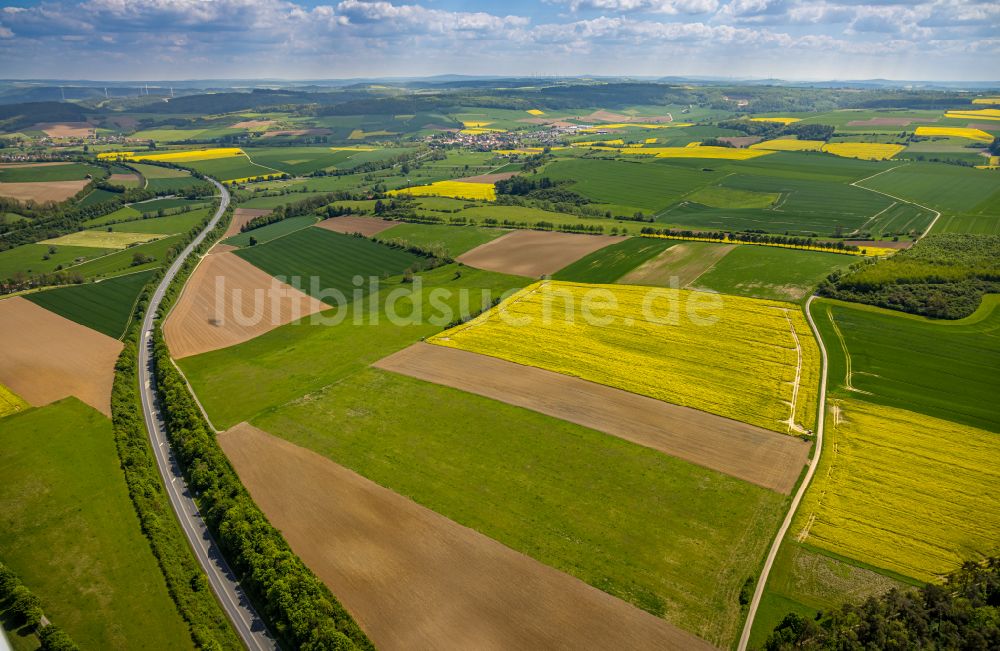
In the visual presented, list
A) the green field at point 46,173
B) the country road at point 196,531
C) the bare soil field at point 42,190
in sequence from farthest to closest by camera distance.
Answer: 1. the green field at point 46,173
2. the bare soil field at point 42,190
3. the country road at point 196,531

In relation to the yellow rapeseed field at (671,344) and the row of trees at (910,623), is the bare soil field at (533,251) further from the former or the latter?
the row of trees at (910,623)

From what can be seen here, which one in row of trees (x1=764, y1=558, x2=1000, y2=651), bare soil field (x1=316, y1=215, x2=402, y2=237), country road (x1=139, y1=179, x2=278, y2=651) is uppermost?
bare soil field (x1=316, y1=215, x2=402, y2=237)

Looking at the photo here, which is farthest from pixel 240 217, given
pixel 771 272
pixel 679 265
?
pixel 771 272

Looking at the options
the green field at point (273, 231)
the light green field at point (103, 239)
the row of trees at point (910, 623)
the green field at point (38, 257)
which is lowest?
the row of trees at point (910, 623)

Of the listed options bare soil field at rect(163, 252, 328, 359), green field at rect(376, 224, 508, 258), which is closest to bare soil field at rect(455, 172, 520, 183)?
green field at rect(376, 224, 508, 258)

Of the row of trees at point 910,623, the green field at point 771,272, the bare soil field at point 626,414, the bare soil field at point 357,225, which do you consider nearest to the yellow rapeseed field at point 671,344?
the bare soil field at point 626,414

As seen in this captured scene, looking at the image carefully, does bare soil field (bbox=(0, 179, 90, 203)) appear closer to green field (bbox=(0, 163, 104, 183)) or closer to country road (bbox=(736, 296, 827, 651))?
green field (bbox=(0, 163, 104, 183))

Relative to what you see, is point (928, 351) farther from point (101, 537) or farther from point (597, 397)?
point (101, 537)

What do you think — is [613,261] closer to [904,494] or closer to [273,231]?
[904,494]
